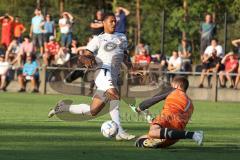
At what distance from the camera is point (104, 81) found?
1479 centimetres

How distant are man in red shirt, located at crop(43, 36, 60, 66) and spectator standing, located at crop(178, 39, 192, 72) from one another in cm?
466

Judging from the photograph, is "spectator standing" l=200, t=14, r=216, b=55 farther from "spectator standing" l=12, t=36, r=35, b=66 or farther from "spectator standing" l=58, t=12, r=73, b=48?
"spectator standing" l=12, t=36, r=35, b=66

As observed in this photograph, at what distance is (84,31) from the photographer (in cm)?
4066

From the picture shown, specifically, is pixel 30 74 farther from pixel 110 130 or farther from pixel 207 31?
pixel 110 130

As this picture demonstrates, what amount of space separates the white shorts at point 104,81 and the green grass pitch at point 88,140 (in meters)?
0.85

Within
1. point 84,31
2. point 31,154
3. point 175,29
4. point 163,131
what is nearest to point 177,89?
point 163,131

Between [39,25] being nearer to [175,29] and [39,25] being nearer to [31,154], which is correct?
[175,29]

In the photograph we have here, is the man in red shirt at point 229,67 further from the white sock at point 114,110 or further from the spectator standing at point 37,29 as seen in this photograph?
the white sock at point 114,110

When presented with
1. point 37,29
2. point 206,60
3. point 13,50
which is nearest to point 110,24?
point 206,60

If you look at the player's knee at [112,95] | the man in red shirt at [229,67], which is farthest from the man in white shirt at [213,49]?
the player's knee at [112,95]

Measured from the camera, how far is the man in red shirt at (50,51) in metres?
34.3

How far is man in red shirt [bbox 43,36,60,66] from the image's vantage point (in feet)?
113

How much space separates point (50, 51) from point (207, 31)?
6.04 m

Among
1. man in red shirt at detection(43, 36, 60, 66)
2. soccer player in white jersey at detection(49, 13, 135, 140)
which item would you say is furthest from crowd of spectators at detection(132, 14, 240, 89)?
soccer player in white jersey at detection(49, 13, 135, 140)
